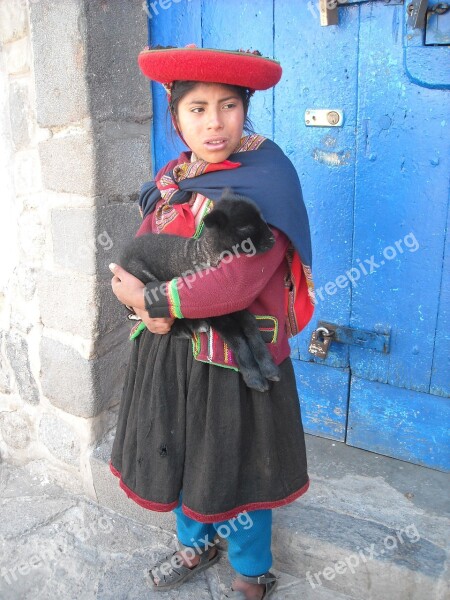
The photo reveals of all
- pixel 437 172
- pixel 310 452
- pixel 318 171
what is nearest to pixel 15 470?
pixel 310 452

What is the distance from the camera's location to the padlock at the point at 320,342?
7.15 feet

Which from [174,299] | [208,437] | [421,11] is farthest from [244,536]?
[421,11]

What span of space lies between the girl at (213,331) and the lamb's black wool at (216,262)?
0.11 feet

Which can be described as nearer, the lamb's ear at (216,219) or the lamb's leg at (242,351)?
the lamb's ear at (216,219)

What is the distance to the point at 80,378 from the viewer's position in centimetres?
230

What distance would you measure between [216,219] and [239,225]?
0.19ft

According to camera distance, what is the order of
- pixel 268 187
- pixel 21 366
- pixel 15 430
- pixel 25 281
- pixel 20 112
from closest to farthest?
pixel 268 187, pixel 20 112, pixel 25 281, pixel 21 366, pixel 15 430

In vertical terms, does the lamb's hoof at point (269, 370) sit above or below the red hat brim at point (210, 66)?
below

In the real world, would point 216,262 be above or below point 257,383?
above

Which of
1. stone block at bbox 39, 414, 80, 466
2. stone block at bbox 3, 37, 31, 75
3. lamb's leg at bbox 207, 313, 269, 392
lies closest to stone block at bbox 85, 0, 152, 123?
stone block at bbox 3, 37, 31, 75

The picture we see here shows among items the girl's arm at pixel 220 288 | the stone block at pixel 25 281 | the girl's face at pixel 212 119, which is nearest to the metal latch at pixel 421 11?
the girl's face at pixel 212 119

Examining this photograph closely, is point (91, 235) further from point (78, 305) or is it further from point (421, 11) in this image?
point (421, 11)

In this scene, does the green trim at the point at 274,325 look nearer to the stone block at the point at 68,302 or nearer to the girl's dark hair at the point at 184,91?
the girl's dark hair at the point at 184,91

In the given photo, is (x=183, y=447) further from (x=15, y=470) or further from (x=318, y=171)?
(x=15, y=470)
